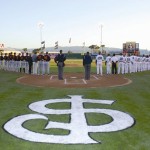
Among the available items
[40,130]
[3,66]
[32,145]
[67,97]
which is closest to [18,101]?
[67,97]

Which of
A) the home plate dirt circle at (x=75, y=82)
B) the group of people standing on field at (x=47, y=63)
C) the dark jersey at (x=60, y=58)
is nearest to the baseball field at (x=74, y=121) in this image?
the home plate dirt circle at (x=75, y=82)

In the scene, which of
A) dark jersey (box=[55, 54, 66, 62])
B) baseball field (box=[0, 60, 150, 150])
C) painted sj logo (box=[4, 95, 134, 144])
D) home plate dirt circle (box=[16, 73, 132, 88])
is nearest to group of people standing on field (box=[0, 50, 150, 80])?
home plate dirt circle (box=[16, 73, 132, 88])

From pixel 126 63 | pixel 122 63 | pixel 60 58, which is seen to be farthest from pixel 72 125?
pixel 126 63

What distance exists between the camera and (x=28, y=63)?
30.3m

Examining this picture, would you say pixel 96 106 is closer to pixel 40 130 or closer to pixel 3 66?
pixel 40 130

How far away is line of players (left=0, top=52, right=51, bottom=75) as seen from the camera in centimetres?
2888

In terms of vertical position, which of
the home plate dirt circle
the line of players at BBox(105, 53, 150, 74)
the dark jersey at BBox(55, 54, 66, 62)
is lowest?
the home plate dirt circle

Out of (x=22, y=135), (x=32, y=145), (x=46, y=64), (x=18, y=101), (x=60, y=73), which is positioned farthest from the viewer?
(x=46, y=64)

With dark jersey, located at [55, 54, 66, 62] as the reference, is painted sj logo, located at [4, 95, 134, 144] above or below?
below

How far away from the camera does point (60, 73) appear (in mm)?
23156

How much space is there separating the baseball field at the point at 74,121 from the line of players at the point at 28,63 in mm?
12702

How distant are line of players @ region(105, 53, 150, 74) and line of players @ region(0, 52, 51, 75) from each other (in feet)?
20.0

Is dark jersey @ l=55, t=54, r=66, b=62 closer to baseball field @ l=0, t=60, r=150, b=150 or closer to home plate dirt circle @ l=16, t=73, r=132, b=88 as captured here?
home plate dirt circle @ l=16, t=73, r=132, b=88

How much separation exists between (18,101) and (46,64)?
50.0 feet
